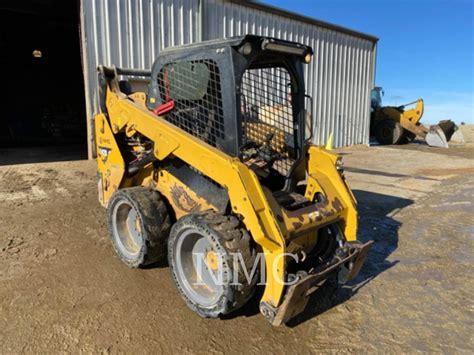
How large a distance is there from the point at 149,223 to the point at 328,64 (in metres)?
11.9

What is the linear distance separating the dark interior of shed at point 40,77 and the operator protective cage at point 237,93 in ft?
30.5

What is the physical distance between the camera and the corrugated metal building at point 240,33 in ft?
26.9

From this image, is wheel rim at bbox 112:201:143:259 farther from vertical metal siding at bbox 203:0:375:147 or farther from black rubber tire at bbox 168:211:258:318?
vertical metal siding at bbox 203:0:375:147

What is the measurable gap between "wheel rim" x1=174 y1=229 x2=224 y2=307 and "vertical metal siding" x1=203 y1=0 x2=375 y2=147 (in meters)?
7.99

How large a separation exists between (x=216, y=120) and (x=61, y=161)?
6.70 m

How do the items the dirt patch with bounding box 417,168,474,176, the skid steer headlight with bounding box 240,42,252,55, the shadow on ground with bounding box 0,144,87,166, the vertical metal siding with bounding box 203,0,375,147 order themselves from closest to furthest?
the skid steer headlight with bounding box 240,42,252,55 → the shadow on ground with bounding box 0,144,87,166 → the dirt patch with bounding box 417,168,474,176 → the vertical metal siding with bounding box 203,0,375,147

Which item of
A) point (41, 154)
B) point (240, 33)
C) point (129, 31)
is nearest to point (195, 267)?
point (129, 31)

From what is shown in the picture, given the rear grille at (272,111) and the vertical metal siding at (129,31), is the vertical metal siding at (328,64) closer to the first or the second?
the vertical metal siding at (129,31)

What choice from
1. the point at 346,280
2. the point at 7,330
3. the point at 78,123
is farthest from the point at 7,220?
the point at 78,123

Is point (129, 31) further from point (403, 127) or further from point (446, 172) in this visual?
point (403, 127)

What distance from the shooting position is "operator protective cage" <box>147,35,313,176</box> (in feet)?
9.89

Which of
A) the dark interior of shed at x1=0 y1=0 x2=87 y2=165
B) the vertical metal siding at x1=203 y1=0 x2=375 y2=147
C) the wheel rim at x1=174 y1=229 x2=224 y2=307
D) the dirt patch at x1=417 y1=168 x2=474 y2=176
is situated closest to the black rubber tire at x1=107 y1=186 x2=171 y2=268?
the wheel rim at x1=174 y1=229 x2=224 y2=307

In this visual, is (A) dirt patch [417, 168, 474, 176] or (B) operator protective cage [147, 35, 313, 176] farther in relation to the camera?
(A) dirt patch [417, 168, 474, 176]

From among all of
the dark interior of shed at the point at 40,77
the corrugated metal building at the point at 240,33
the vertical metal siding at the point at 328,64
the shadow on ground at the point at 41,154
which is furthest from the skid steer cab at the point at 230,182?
the dark interior of shed at the point at 40,77
